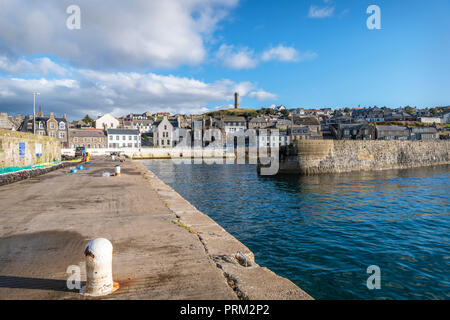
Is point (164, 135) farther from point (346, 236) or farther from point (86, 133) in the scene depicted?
point (346, 236)

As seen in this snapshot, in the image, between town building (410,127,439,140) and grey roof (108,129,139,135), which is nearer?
grey roof (108,129,139,135)

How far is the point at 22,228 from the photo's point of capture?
776 centimetres

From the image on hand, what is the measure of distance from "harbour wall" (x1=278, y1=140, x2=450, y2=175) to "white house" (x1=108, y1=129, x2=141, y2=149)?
208 feet

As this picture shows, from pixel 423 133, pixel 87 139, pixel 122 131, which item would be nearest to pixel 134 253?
pixel 87 139

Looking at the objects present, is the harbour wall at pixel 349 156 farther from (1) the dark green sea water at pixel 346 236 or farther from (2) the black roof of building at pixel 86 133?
(2) the black roof of building at pixel 86 133

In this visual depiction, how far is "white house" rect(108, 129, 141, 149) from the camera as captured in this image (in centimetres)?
8369

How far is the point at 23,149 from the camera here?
23.0 metres

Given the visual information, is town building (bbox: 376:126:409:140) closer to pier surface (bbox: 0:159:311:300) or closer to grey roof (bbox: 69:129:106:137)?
grey roof (bbox: 69:129:106:137)

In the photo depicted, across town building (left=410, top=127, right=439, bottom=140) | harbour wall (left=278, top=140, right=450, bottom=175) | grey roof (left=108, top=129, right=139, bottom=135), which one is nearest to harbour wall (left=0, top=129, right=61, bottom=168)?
harbour wall (left=278, top=140, right=450, bottom=175)

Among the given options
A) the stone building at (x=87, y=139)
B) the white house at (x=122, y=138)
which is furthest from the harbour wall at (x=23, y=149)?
the white house at (x=122, y=138)
